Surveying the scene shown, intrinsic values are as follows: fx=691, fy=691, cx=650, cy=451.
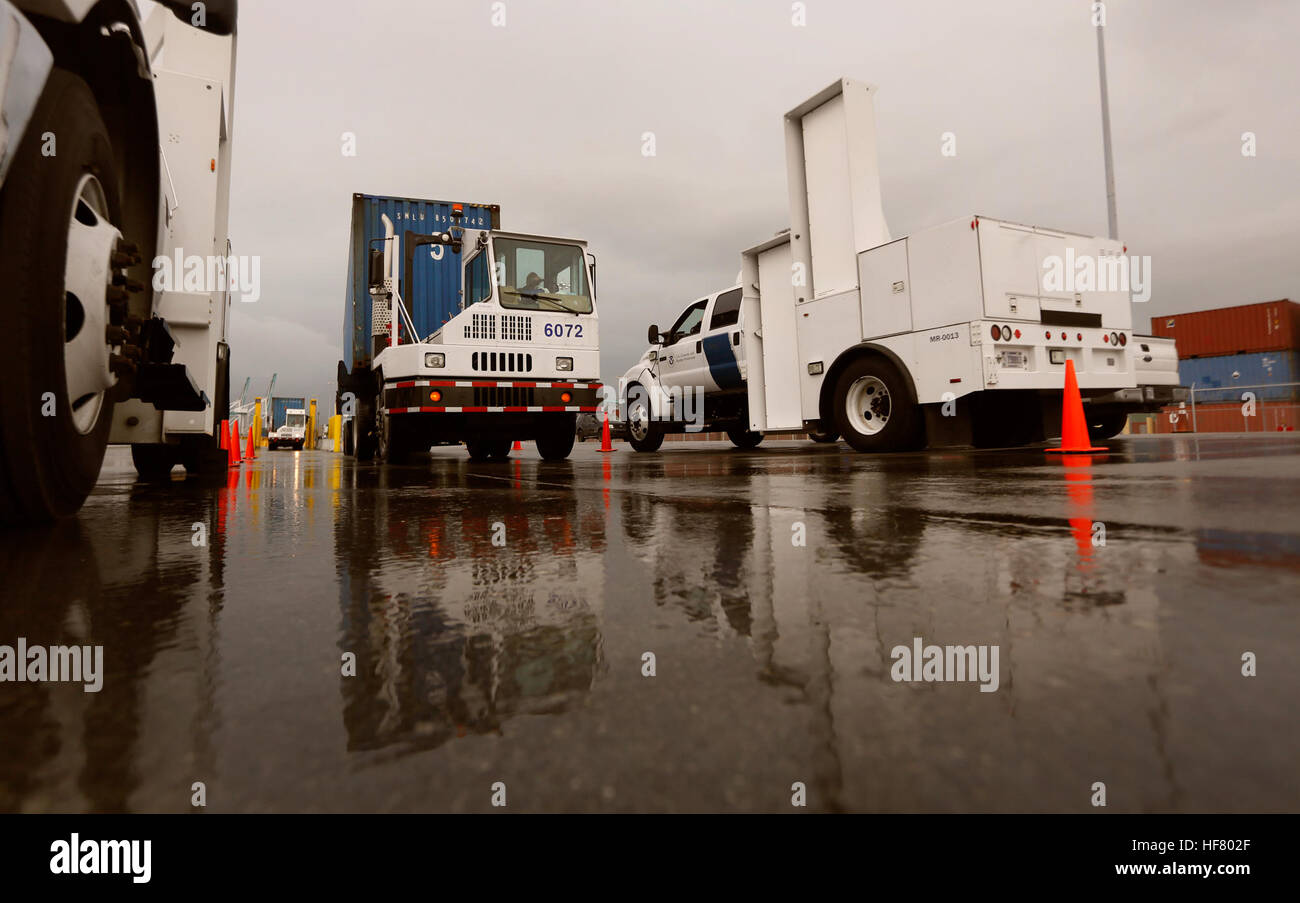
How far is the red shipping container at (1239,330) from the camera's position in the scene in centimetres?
2811

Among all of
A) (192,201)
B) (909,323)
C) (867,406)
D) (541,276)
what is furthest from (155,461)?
(909,323)

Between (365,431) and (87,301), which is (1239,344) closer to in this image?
(365,431)

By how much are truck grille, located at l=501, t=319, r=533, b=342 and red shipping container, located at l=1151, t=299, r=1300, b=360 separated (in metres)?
30.4

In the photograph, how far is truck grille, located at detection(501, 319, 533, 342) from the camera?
8.50 metres

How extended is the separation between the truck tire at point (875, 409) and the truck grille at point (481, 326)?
423cm

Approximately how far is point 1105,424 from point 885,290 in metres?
4.63

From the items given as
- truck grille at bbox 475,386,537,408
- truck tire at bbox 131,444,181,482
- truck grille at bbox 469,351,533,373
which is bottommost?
truck tire at bbox 131,444,181,482

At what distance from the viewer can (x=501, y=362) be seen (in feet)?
27.7

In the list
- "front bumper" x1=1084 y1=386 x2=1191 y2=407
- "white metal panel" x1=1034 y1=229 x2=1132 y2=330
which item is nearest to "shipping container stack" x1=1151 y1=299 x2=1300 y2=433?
"front bumper" x1=1084 y1=386 x2=1191 y2=407

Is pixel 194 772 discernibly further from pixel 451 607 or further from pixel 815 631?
pixel 815 631

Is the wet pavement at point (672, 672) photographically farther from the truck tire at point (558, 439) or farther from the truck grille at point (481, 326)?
the truck tire at point (558, 439)

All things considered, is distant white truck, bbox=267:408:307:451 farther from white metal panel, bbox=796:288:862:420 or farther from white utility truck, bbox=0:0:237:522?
white utility truck, bbox=0:0:237:522

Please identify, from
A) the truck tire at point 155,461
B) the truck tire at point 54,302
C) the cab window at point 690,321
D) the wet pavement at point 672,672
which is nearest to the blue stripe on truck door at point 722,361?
the cab window at point 690,321
